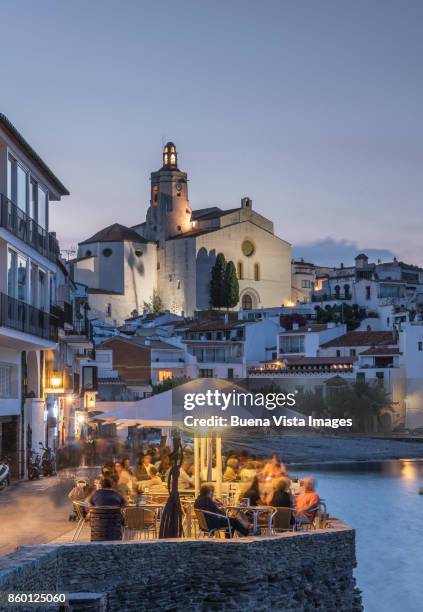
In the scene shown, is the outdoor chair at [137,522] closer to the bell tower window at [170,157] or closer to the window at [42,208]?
the window at [42,208]

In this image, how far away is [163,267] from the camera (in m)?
121

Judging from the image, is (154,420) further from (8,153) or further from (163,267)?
(163,267)

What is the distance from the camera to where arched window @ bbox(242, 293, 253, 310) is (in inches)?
4628

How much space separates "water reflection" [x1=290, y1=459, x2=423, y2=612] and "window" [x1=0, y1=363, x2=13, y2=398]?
9165 mm

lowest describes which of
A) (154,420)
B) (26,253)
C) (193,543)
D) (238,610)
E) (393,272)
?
(238,610)

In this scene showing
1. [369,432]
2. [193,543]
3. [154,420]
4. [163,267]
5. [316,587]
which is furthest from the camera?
[163,267]

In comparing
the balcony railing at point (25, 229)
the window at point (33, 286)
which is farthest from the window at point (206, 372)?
the window at point (33, 286)

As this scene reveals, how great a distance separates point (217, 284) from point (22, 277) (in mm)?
88090

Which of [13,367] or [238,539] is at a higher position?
[13,367]

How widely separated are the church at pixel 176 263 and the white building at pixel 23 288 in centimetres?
8350

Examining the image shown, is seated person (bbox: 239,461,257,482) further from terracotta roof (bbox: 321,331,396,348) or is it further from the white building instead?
terracotta roof (bbox: 321,331,396,348)

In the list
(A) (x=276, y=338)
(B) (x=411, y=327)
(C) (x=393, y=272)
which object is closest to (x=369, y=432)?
(B) (x=411, y=327)

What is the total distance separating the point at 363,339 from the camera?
8275cm

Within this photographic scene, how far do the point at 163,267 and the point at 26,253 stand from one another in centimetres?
9564
